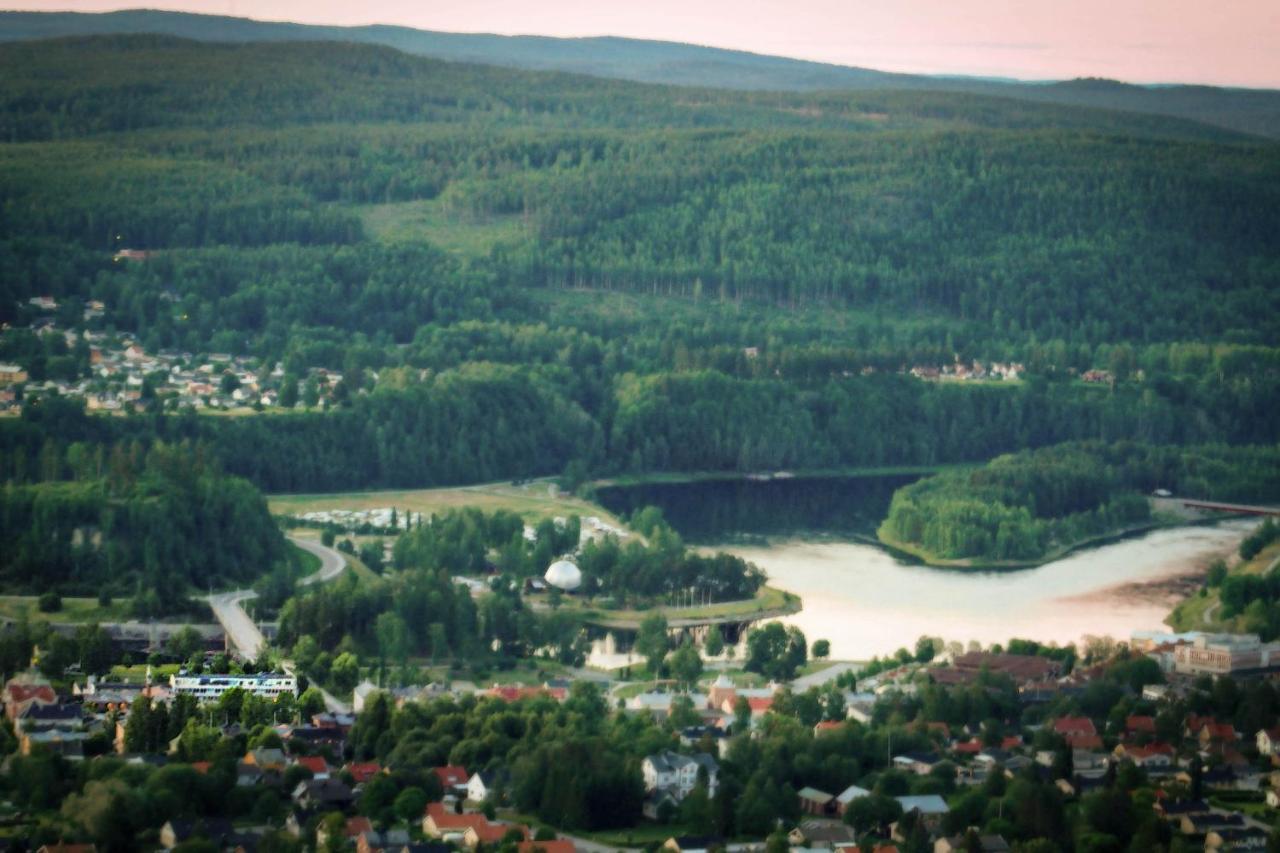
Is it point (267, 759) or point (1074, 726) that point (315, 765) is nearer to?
point (267, 759)

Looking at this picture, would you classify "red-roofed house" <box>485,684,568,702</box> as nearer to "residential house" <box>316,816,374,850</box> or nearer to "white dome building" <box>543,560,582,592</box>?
"residential house" <box>316,816,374,850</box>

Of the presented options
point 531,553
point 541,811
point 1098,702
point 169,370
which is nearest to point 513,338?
point 169,370

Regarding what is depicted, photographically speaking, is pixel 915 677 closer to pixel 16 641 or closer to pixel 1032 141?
pixel 16 641

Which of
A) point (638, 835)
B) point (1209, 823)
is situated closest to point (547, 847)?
point (638, 835)

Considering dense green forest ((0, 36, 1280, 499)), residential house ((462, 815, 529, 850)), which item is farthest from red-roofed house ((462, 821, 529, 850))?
dense green forest ((0, 36, 1280, 499))

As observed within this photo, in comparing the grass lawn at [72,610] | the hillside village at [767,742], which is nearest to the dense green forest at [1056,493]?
the hillside village at [767,742]
